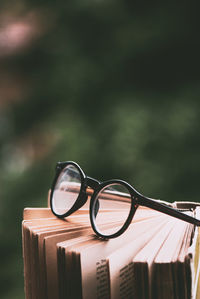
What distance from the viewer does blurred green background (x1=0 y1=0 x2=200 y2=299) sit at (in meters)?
1.19

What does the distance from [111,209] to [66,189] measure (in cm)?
13

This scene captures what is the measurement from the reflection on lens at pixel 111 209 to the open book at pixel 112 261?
0.04ft

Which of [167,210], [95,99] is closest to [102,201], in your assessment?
[167,210]

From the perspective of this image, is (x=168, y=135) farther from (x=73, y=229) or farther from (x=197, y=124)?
(x=73, y=229)

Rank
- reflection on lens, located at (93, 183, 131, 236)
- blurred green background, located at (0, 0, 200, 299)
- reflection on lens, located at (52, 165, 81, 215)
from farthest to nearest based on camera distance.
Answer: blurred green background, located at (0, 0, 200, 299) → reflection on lens, located at (52, 165, 81, 215) → reflection on lens, located at (93, 183, 131, 236)

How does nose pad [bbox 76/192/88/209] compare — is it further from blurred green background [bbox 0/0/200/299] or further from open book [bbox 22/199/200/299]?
blurred green background [bbox 0/0/200/299]

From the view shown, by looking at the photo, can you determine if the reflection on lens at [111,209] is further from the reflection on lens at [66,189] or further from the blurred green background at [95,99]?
the blurred green background at [95,99]

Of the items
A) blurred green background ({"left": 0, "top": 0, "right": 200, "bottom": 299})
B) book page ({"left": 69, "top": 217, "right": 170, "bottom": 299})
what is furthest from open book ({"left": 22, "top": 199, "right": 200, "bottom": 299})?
blurred green background ({"left": 0, "top": 0, "right": 200, "bottom": 299})

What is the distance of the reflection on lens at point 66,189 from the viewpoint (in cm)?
Answer: 59

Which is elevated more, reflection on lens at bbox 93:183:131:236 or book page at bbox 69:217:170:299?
reflection on lens at bbox 93:183:131:236

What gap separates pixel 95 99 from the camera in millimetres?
1362

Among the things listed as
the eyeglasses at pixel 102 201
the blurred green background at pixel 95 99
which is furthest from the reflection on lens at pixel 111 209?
the blurred green background at pixel 95 99

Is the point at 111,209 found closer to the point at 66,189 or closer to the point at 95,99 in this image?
the point at 66,189

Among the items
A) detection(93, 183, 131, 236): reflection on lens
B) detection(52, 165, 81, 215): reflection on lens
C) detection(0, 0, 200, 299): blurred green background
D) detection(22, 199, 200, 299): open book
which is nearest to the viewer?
detection(22, 199, 200, 299): open book
